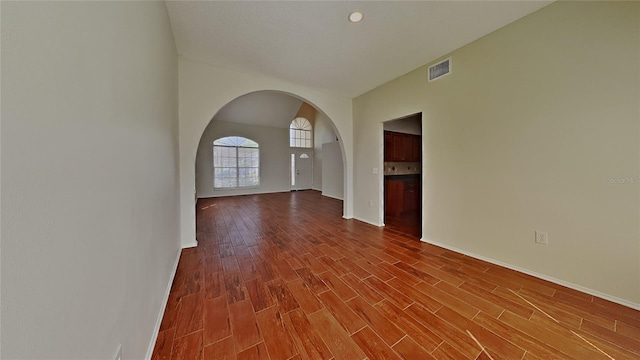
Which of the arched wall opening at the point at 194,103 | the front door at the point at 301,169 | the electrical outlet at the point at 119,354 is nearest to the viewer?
the electrical outlet at the point at 119,354

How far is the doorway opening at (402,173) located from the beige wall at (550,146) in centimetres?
146

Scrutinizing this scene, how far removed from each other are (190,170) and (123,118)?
2.19 m

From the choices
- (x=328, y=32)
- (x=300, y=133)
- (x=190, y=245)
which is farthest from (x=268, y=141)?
(x=328, y=32)

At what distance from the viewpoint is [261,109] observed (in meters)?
7.14

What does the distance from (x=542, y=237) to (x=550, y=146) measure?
3.03 ft

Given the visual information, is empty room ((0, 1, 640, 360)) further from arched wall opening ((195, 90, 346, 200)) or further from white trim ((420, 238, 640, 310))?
arched wall opening ((195, 90, 346, 200))

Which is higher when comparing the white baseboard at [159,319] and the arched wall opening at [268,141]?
the arched wall opening at [268,141]

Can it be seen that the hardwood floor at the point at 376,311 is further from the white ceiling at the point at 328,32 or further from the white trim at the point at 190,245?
the white ceiling at the point at 328,32

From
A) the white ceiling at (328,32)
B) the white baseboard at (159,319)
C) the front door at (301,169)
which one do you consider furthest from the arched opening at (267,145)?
the white baseboard at (159,319)

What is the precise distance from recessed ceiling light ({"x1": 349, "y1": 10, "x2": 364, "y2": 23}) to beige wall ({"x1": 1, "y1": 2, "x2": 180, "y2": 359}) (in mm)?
1800

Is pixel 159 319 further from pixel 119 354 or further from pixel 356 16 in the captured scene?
pixel 356 16

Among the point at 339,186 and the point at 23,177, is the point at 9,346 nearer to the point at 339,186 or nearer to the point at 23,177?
the point at 23,177

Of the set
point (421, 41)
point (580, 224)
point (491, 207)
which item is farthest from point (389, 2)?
point (580, 224)

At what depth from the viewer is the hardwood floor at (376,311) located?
130 centimetres
